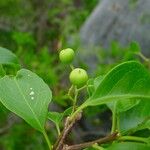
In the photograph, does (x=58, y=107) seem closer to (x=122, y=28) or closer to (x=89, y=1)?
(x=122, y=28)

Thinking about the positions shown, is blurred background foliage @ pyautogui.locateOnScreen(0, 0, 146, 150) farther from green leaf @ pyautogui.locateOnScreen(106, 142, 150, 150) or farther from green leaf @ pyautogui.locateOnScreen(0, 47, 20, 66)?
green leaf @ pyautogui.locateOnScreen(106, 142, 150, 150)

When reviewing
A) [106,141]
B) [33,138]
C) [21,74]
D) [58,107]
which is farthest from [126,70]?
[58,107]

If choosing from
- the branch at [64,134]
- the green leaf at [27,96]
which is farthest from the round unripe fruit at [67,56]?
the branch at [64,134]

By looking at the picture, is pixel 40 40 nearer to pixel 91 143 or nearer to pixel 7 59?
pixel 7 59

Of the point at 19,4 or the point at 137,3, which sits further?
the point at 19,4

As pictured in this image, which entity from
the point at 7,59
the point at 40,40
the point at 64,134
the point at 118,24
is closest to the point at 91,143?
the point at 64,134

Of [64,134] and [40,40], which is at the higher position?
[64,134]
